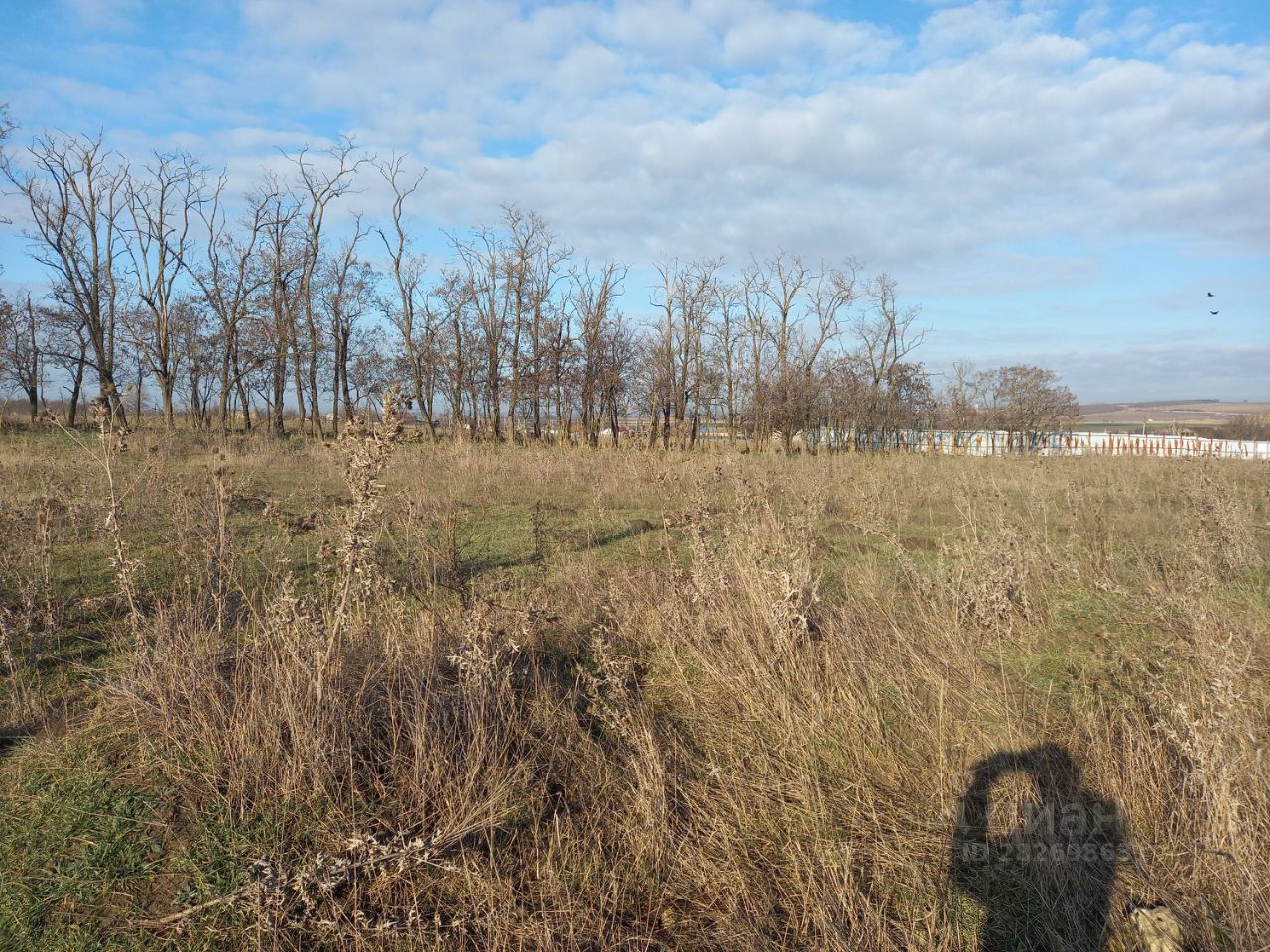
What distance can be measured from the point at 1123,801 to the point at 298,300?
102ft

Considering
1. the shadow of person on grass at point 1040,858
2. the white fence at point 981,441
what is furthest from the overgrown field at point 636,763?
the white fence at point 981,441

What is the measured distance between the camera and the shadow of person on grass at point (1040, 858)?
2.27 metres

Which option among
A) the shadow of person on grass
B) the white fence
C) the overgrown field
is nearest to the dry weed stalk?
the overgrown field

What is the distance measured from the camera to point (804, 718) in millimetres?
3359

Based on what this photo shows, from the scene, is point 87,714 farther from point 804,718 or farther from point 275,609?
point 804,718

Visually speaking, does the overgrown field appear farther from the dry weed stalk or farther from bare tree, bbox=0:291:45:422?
bare tree, bbox=0:291:45:422

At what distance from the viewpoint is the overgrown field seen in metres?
2.29

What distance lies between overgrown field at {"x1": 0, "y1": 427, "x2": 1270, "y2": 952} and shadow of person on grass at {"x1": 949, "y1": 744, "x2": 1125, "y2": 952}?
1 cm

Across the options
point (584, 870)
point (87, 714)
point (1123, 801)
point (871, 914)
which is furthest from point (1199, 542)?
point (87, 714)

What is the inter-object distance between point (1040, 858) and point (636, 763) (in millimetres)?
1578

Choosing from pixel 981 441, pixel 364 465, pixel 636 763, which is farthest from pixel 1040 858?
pixel 981 441

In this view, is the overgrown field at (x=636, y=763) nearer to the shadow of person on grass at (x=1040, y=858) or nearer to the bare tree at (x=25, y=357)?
the shadow of person on grass at (x=1040, y=858)

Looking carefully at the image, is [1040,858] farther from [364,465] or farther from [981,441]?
[981,441]

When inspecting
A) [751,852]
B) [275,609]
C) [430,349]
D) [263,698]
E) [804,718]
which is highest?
[430,349]
